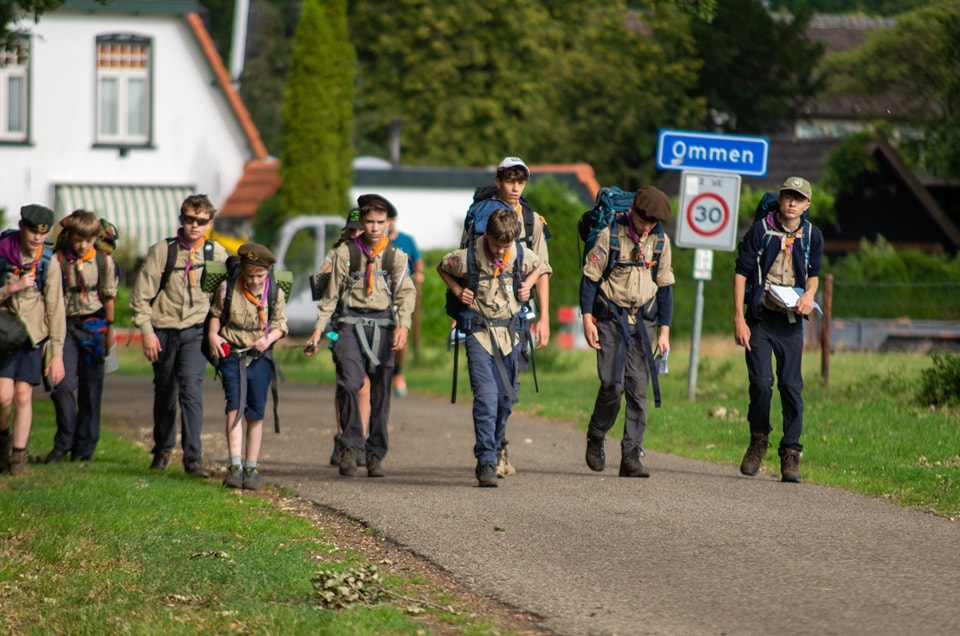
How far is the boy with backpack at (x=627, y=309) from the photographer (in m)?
10.5

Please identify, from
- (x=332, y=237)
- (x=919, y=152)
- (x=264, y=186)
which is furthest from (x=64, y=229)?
(x=264, y=186)

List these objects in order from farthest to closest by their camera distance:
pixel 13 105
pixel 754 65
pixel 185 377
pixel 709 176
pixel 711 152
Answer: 1. pixel 754 65
2. pixel 13 105
3. pixel 709 176
4. pixel 711 152
5. pixel 185 377

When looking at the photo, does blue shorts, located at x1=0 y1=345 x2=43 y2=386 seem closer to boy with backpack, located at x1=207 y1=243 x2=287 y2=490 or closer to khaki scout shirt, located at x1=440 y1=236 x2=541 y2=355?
boy with backpack, located at x1=207 y1=243 x2=287 y2=490

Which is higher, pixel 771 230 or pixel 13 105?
pixel 13 105

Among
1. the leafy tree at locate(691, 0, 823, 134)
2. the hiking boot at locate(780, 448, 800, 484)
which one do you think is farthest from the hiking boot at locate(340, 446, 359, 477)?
the leafy tree at locate(691, 0, 823, 134)

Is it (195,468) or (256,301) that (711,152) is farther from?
(195,468)

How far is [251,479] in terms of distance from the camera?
33.9ft

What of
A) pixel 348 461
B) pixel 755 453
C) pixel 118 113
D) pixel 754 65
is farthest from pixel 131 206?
pixel 755 453

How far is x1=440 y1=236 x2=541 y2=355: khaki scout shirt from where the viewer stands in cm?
1023

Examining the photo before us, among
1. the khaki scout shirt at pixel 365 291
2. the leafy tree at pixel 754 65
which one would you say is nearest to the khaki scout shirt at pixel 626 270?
the khaki scout shirt at pixel 365 291

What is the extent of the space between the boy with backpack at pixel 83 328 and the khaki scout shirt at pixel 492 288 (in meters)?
2.69

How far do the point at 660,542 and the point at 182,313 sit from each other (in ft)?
14.2

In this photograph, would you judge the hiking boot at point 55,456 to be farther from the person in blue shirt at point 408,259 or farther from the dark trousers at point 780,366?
the dark trousers at point 780,366

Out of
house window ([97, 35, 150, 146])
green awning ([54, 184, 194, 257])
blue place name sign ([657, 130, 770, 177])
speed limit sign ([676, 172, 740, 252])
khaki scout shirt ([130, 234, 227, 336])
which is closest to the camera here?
khaki scout shirt ([130, 234, 227, 336])
